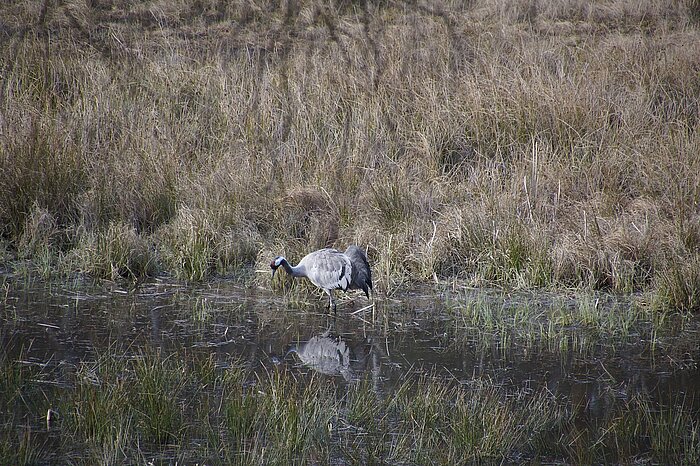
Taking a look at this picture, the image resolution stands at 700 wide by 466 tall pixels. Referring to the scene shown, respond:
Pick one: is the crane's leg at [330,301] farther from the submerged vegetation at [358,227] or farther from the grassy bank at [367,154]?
the grassy bank at [367,154]

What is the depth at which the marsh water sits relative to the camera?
615 centimetres

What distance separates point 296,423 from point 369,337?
205 centimetres

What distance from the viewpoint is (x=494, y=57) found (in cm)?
1130

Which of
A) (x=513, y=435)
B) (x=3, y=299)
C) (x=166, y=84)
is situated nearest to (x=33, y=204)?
(x=3, y=299)

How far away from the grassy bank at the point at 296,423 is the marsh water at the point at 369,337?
23 cm

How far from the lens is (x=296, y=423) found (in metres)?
5.07

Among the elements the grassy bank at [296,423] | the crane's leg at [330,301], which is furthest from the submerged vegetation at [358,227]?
the crane's leg at [330,301]

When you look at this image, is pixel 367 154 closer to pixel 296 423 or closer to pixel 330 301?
pixel 330 301

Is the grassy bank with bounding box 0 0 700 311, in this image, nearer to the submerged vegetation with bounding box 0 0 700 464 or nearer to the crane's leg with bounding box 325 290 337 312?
the submerged vegetation with bounding box 0 0 700 464

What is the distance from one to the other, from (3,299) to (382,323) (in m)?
3.03

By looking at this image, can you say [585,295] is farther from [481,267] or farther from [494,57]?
[494,57]

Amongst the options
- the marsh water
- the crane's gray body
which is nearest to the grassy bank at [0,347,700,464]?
the marsh water

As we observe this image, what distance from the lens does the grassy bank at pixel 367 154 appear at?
8.27m

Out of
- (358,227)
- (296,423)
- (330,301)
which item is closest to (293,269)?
(330,301)
